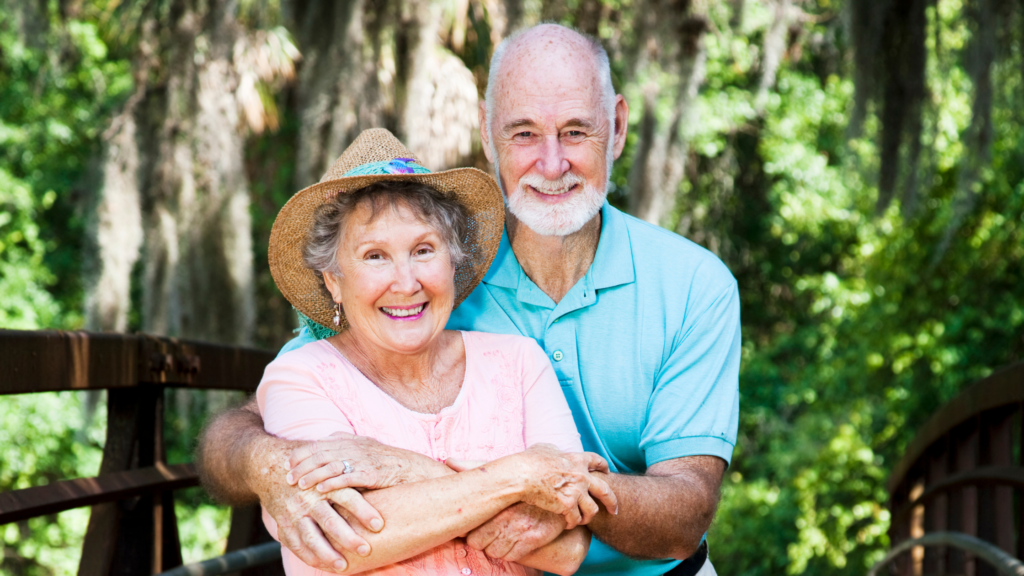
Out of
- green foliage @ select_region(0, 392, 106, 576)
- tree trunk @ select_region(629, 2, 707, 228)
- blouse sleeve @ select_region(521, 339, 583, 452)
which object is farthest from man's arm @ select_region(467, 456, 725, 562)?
green foliage @ select_region(0, 392, 106, 576)

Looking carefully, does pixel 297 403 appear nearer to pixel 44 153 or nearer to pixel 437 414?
Answer: pixel 437 414

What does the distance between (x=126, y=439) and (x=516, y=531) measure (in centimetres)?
82

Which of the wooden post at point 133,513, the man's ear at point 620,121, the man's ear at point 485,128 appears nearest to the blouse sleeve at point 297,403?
the wooden post at point 133,513

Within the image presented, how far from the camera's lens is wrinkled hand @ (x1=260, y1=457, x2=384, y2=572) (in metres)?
1.35

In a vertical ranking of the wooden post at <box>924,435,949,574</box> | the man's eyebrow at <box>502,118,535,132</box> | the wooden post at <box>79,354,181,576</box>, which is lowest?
the wooden post at <box>924,435,949,574</box>

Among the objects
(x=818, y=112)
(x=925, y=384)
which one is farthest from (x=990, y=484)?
(x=818, y=112)

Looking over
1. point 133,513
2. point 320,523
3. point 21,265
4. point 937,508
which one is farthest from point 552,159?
point 21,265

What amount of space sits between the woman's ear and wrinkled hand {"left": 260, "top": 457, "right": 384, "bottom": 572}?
34 centimetres

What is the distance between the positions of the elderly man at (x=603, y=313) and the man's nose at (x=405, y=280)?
11.9 inches

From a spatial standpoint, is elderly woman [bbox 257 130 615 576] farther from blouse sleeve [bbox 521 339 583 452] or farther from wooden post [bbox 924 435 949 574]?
wooden post [bbox 924 435 949 574]

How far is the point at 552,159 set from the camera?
190cm

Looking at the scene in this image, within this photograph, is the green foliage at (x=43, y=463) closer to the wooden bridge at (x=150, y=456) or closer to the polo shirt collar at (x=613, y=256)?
the wooden bridge at (x=150, y=456)

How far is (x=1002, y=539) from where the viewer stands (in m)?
2.73

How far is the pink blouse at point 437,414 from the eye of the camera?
4.86 ft
